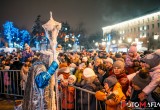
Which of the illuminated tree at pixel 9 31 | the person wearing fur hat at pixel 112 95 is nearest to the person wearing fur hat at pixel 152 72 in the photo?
the person wearing fur hat at pixel 112 95

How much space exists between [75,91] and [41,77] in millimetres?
1714

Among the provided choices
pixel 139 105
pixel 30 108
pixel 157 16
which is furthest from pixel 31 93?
pixel 157 16

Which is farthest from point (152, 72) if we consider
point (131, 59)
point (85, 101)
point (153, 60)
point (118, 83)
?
point (131, 59)

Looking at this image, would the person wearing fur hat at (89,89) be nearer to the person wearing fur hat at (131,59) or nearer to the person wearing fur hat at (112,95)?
the person wearing fur hat at (112,95)

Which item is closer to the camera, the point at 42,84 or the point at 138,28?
the point at 42,84

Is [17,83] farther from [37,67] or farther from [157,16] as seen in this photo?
[157,16]

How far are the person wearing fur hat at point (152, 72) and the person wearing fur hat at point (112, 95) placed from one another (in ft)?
1.33

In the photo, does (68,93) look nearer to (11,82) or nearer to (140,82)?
(140,82)

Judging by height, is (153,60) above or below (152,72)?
above

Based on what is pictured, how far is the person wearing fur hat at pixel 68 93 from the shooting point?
6.96 m

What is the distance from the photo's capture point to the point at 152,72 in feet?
17.6

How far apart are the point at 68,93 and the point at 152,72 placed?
2.48 m

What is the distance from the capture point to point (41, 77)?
5.20 metres

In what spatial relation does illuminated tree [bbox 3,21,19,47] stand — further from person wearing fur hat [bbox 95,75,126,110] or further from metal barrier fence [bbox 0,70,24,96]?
person wearing fur hat [bbox 95,75,126,110]
